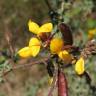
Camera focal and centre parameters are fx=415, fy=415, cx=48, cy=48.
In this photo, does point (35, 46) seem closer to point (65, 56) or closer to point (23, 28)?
point (65, 56)

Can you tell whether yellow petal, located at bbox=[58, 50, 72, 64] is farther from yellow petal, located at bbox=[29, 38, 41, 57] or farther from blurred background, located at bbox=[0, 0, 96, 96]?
blurred background, located at bbox=[0, 0, 96, 96]

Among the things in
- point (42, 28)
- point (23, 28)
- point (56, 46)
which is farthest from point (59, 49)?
point (23, 28)

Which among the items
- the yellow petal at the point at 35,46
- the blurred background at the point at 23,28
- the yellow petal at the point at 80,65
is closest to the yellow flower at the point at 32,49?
the yellow petal at the point at 35,46

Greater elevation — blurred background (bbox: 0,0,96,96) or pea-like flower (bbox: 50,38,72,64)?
pea-like flower (bbox: 50,38,72,64)

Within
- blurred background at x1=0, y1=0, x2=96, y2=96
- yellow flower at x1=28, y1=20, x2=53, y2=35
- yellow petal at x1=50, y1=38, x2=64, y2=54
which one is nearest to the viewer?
yellow petal at x1=50, y1=38, x2=64, y2=54

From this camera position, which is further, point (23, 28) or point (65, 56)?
point (23, 28)

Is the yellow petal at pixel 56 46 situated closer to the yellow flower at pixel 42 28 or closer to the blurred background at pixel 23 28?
the yellow flower at pixel 42 28

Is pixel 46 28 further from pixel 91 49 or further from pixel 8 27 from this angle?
pixel 8 27

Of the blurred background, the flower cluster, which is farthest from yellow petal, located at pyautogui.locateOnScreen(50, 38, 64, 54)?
the blurred background
